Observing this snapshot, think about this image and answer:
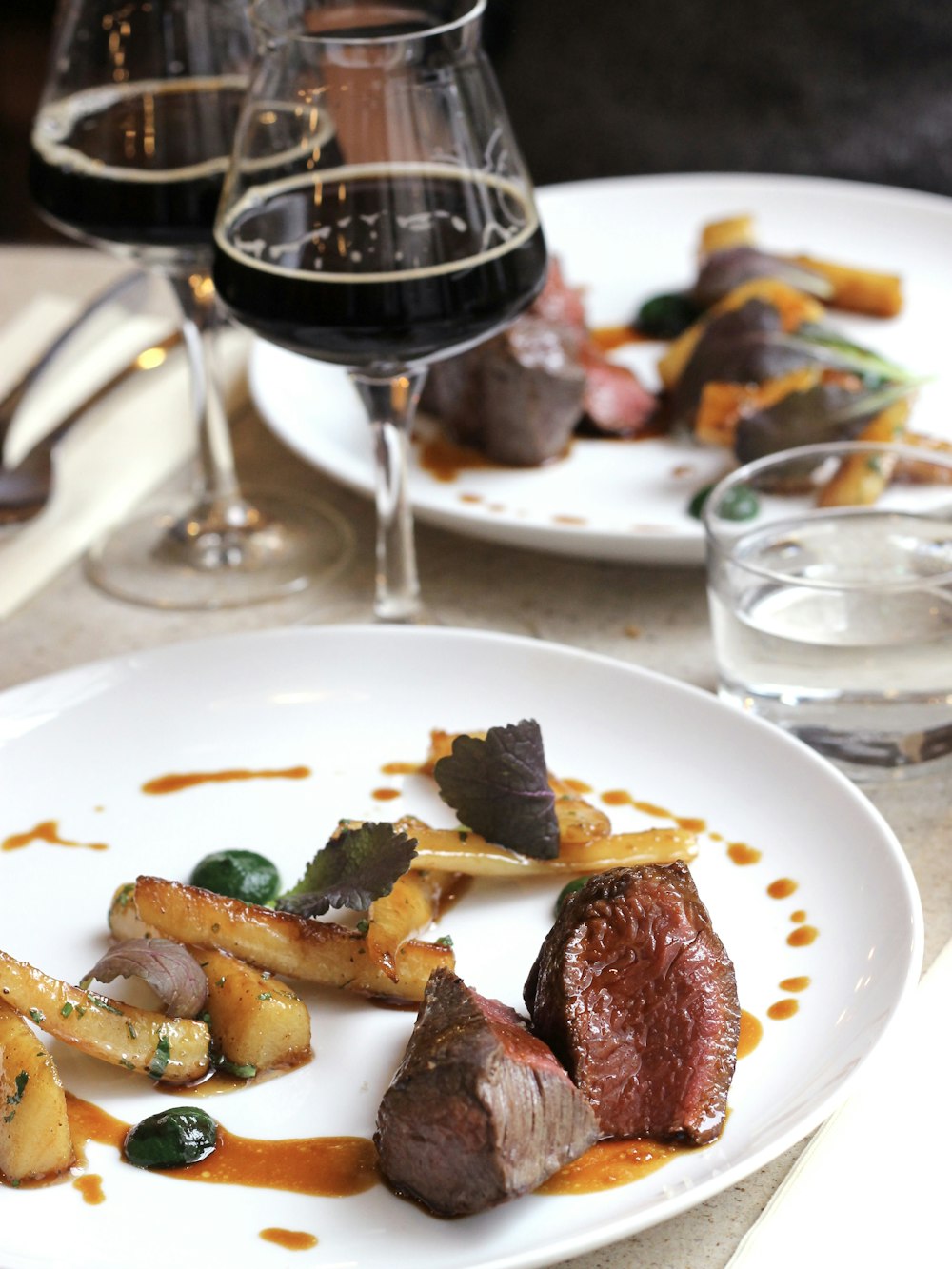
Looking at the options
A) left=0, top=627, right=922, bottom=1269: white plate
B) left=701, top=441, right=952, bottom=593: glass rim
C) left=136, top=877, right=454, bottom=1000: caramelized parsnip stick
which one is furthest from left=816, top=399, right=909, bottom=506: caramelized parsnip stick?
left=136, top=877, right=454, bottom=1000: caramelized parsnip stick

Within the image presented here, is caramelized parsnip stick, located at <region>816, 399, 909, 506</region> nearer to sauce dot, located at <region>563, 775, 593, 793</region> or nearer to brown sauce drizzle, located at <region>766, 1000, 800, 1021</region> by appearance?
sauce dot, located at <region>563, 775, 593, 793</region>

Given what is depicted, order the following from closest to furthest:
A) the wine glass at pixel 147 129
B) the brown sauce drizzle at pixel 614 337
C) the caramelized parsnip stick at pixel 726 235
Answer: the wine glass at pixel 147 129
the brown sauce drizzle at pixel 614 337
the caramelized parsnip stick at pixel 726 235

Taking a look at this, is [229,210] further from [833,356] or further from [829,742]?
[833,356]

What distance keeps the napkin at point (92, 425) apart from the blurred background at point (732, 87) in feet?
7.15

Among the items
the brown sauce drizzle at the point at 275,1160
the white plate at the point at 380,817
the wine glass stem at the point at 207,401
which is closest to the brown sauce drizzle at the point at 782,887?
the white plate at the point at 380,817

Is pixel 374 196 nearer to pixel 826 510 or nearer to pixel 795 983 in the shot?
pixel 826 510

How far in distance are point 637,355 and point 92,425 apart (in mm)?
959

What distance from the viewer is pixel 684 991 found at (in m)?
1.17

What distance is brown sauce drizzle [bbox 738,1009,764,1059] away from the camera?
120 centimetres

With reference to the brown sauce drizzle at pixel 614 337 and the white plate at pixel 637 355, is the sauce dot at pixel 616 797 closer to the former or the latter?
the white plate at pixel 637 355

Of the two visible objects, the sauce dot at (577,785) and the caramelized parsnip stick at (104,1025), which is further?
the sauce dot at (577,785)

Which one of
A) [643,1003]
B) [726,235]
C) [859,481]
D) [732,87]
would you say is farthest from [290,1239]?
[732,87]

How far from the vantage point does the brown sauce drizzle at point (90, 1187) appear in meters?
1.09

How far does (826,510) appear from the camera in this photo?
1.90 m
